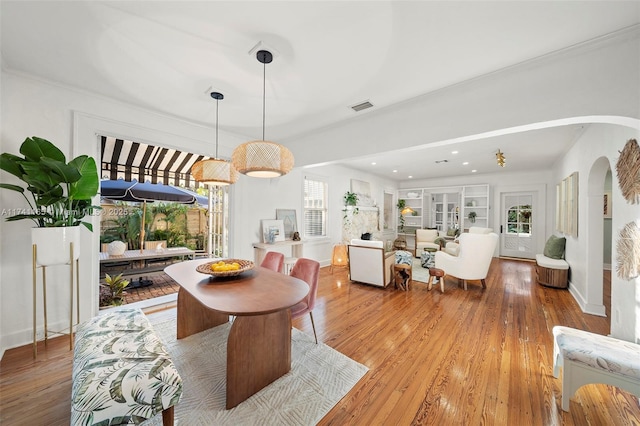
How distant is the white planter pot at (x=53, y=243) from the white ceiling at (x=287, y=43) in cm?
155

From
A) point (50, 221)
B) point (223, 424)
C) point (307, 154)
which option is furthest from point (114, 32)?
point (223, 424)

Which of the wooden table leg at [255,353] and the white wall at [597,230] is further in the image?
the white wall at [597,230]

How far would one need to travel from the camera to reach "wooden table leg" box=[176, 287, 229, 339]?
2.44 metres

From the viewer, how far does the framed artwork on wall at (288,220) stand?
4688mm

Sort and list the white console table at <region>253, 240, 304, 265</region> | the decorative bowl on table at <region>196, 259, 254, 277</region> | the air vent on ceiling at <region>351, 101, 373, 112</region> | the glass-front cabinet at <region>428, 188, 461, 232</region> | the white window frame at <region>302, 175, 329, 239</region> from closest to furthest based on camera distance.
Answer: the decorative bowl on table at <region>196, 259, 254, 277</region> < the air vent on ceiling at <region>351, 101, 373, 112</region> < the white console table at <region>253, 240, 304, 265</region> < the white window frame at <region>302, 175, 329, 239</region> < the glass-front cabinet at <region>428, 188, 461, 232</region>

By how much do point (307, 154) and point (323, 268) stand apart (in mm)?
2918

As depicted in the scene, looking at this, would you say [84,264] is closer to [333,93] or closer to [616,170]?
[333,93]

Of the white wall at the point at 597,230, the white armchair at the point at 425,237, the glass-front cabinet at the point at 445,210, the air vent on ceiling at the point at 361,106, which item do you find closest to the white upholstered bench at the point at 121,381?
the air vent on ceiling at the point at 361,106

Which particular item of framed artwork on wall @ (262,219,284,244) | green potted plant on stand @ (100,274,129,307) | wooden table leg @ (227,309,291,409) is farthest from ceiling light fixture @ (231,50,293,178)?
green potted plant on stand @ (100,274,129,307)

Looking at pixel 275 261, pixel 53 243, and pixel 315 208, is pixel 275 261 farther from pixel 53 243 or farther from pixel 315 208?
pixel 315 208

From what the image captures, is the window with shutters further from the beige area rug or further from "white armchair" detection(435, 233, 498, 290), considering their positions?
the beige area rug

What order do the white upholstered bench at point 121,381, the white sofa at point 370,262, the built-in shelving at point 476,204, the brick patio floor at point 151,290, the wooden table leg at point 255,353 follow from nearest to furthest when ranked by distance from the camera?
the white upholstered bench at point 121,381 < the wooden table leg at point 255,353 < the brick patio floor at point 151,290 < the white sofa at point 370,262 < the built-in shelving at point 476,204

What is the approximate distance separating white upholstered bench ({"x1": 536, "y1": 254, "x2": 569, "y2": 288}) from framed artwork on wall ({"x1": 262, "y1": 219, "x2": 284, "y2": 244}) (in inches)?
195

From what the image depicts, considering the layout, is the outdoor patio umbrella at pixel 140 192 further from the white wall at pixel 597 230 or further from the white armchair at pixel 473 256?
the white wall at pixel 597 230
